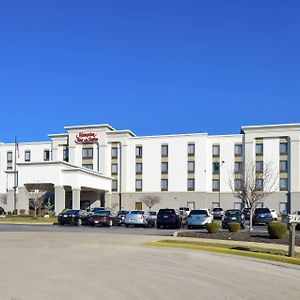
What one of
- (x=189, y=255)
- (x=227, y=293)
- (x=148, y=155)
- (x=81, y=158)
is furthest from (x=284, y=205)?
(x=227, y=293)

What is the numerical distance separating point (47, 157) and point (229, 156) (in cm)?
3150

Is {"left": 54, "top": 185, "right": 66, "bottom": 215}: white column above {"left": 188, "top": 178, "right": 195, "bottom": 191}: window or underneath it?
underneath

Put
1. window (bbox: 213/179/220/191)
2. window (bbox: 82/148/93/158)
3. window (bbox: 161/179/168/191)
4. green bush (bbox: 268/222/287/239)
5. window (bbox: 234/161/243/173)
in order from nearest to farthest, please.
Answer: green bush (bbox: 268/222/287/239)
window (bbox: 234/161/243/173)
window (bbox: 213/179/220/191)
window (bbox: 161/179/168/191)
window (bbox: 82/148/93/158)

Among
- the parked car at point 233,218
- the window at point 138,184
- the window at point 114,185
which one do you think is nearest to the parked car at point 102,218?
the parked car at point 233,218

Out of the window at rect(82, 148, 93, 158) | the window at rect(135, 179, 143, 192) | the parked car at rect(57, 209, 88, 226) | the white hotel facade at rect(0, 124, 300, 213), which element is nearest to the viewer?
the parked car at rect(57, 209, 88, 226)

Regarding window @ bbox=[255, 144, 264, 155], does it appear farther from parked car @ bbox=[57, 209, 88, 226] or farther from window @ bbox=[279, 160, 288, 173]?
parked car @ bbox=[57, 209, 88, 226]

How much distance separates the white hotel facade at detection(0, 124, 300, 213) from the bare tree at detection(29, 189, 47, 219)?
743 cm

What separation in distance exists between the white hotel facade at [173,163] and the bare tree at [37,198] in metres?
7.43

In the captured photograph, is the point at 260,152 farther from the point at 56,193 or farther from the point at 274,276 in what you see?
the point at 274,276

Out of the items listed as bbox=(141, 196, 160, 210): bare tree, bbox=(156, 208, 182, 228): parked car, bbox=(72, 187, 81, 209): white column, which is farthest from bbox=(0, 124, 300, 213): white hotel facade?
bbox=(156, 208, 182, 228): parked car

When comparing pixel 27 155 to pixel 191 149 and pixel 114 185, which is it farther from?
pixel 191 149

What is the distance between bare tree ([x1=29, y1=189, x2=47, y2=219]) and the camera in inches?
2295

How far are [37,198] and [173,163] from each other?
26066 mm

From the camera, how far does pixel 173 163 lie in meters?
79.0
